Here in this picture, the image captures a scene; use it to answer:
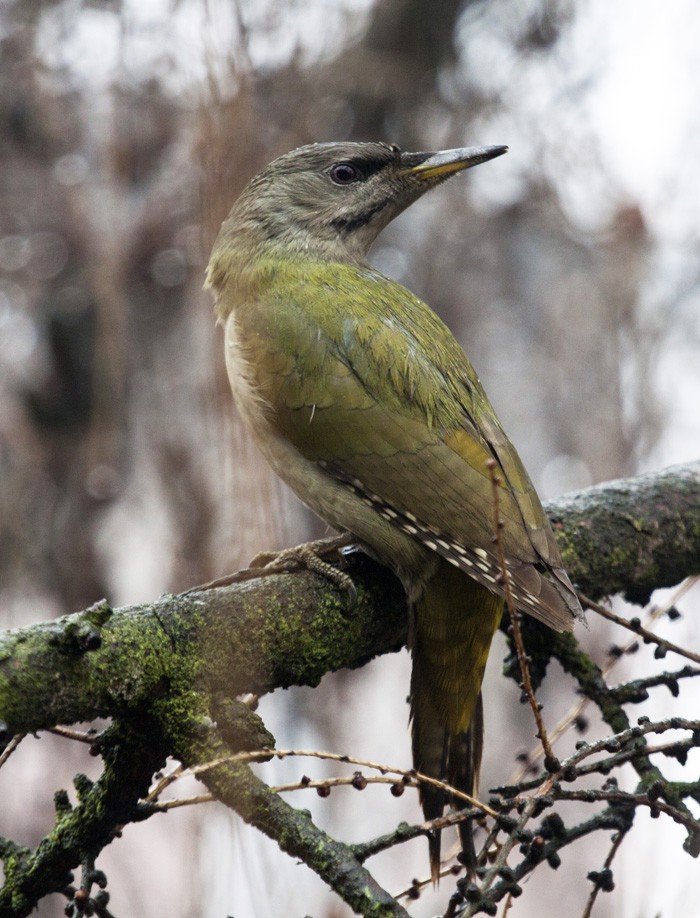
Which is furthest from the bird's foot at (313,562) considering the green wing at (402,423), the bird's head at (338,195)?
the bird's head at (338,195)

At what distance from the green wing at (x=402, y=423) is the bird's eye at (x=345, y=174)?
795mm

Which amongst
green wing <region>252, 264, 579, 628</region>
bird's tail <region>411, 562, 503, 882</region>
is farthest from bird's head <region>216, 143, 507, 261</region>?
bird's tail <region>411, 562, 503, 882</region>

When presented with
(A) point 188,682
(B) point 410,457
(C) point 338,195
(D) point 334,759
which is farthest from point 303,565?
(C) point 338,195

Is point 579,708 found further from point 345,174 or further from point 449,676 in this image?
point 345,174

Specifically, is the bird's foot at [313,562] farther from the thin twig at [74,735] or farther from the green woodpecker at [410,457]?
the thin twig at [74,735]

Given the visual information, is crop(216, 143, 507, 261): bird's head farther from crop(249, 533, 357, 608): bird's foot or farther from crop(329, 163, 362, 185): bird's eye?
crop(249, 533, 357, 608): bird's foot

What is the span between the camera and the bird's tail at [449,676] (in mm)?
2666

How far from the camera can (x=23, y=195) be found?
17.0 ft

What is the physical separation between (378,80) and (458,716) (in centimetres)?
388

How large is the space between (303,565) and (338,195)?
66.4 inches

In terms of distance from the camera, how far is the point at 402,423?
2869 millimetres

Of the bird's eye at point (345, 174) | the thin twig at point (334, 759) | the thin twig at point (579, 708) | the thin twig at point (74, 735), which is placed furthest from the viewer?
the bird's eye at point (345, 174)

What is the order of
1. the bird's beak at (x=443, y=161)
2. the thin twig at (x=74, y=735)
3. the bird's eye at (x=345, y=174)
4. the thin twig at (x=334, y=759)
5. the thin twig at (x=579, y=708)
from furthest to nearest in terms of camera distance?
the bird's eye at (x=345, y=174)
the bird's beak at (x=443, y=161)
the thin twig at (x=579, y=708)
the thin twig at (x=74, y=735)
the thin twig at (x=334, y=759)

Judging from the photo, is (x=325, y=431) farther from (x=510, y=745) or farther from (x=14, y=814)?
(x=510, y=745)
